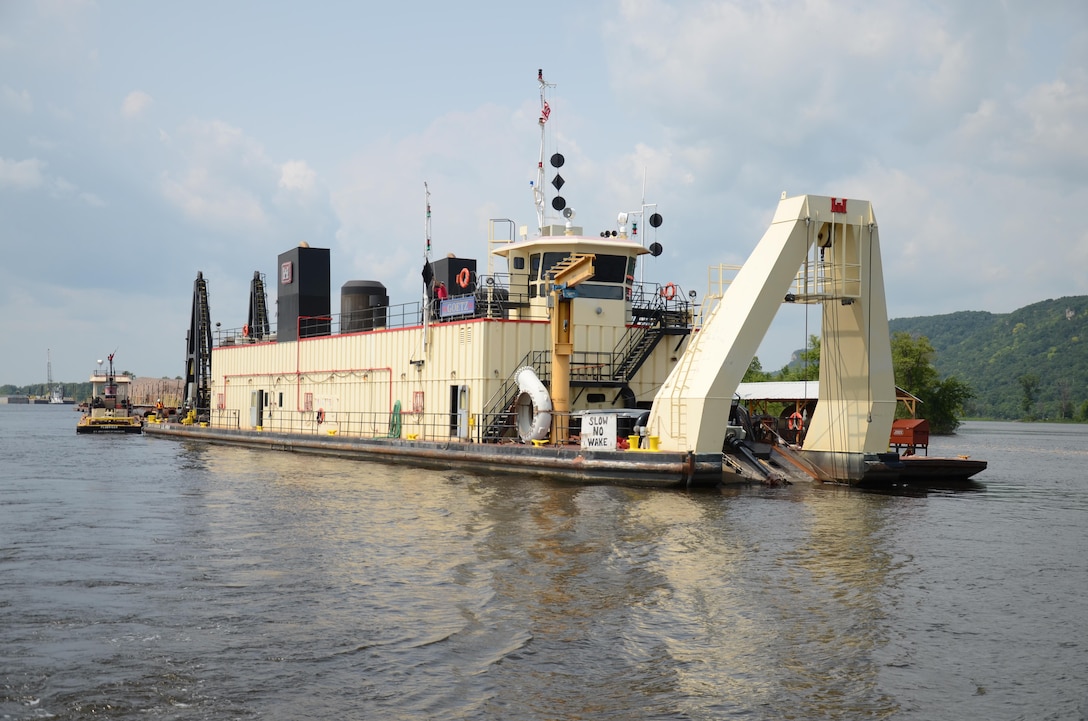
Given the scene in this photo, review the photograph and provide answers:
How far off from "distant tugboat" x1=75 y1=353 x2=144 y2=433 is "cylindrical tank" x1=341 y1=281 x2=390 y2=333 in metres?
27.3

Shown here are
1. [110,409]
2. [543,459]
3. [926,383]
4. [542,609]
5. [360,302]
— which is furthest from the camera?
[926,383]

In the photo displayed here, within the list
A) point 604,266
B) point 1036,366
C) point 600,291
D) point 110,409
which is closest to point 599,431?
point 600,291

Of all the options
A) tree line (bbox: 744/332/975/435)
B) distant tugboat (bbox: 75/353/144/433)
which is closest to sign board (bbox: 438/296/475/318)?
distant tugboat (bbox: 75/353/144/433)

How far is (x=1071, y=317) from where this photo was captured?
18625 cm

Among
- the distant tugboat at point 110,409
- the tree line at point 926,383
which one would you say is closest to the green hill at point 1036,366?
the tree line at point 926,383

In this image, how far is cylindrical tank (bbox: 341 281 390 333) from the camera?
44.6 metres

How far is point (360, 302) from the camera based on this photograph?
45.1m

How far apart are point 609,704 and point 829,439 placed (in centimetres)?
2023

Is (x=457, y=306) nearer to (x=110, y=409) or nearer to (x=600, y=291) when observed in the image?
(x=600, y=291)

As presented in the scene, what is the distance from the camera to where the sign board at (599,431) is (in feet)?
88.7

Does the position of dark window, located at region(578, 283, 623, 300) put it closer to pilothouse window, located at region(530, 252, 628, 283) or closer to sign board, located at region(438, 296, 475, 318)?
pilothouse window, located at region(530, 252, 628, 283)

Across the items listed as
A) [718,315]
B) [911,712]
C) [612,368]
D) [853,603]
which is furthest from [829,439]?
[911,712]

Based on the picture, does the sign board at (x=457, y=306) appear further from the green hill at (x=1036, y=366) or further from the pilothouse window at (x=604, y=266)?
the green hill at (x=1036, y=366)

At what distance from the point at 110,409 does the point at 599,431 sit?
55264 millimetres
